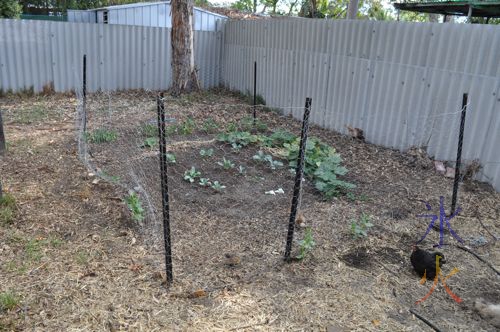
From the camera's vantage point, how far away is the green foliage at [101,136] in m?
6.36

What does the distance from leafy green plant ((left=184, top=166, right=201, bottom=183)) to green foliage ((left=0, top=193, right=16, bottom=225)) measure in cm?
183

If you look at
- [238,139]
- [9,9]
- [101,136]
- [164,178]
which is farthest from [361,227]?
[9,9]

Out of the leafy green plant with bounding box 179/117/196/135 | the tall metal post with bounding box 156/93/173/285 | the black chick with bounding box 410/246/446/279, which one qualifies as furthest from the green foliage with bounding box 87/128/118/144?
the black chick with bounding box 410/246/446/279

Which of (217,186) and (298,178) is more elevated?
(298,178)

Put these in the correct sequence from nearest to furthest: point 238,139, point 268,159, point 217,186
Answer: point 217,186
point 268,159
point 238,139

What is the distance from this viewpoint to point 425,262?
3340 millimetres

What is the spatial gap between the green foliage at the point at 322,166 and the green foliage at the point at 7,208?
3.15m

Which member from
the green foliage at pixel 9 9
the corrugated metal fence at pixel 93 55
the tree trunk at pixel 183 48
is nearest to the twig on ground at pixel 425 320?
the tree trunk at pixel 183 48

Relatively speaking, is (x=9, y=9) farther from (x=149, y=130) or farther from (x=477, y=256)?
(x=477, y=256)

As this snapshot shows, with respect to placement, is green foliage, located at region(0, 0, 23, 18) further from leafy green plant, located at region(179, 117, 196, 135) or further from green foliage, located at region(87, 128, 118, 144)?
green foliage, located at region(87, 128, 118, 144)

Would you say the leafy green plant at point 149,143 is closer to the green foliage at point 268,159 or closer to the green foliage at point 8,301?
the green foliage at point 268,159

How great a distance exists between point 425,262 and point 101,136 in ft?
16.1

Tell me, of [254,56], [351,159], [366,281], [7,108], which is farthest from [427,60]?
[7,108]

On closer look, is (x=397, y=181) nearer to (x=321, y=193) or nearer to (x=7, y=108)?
(x=321, y=193)
